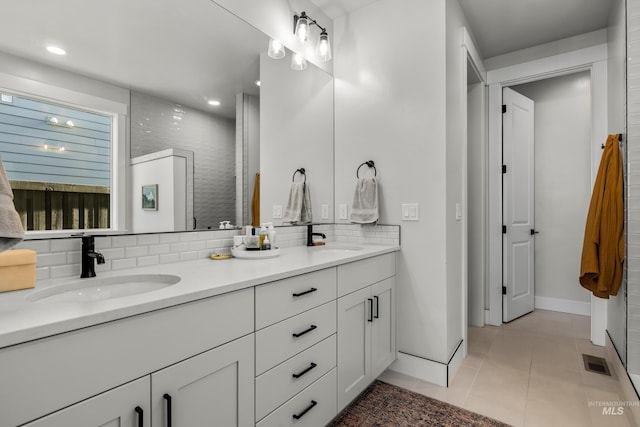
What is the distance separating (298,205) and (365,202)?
1.59 ft

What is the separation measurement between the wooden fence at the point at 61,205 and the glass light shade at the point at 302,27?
5.27 ft

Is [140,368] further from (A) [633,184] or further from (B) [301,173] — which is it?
(A) [633,184]

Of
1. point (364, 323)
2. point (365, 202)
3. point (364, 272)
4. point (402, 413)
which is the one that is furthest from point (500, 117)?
point (402, 413)

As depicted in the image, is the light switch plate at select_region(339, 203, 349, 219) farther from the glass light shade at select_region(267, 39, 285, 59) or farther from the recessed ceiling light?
the recessed ceiling light

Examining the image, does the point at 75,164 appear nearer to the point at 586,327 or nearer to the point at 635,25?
the point at 635,25

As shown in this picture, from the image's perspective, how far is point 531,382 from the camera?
2.15 meters

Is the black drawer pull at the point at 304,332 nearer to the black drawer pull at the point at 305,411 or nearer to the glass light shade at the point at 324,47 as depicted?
the black drawer pull at the point at 305,411

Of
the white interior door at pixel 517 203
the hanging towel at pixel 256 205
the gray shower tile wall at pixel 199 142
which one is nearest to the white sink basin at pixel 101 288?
the gray shower tile wall at pixel 199 142

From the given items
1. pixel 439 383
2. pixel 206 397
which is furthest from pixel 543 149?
pixel 206 397

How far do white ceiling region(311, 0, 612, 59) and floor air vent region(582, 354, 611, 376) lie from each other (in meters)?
2.66

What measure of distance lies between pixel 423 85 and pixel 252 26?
1.15 metres

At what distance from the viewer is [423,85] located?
86.8 inches

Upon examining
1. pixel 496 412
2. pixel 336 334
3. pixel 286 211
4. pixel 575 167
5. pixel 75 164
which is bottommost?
pixel 496 412

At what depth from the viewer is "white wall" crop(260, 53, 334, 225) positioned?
210cm
